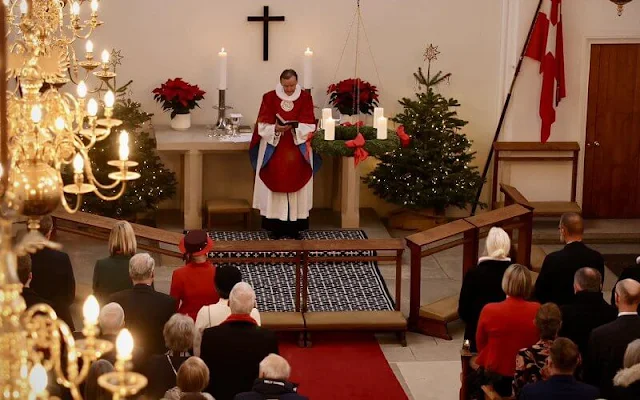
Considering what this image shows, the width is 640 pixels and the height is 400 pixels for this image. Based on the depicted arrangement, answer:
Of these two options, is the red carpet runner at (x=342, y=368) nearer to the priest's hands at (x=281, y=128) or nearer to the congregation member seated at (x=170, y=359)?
the priest's hands at (x=281, y=128)

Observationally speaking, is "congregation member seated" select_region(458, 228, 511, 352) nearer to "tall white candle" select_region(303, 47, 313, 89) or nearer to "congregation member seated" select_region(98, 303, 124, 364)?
"congregation member seated" select_region(98, 303, 124, 364)

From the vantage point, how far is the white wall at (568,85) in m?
15.6

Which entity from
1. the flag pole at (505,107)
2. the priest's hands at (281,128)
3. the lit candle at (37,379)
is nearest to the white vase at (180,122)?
the priest's hands at (281,128)

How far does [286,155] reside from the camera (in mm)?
14062

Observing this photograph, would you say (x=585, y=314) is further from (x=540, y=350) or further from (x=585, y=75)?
(x=585, y=75)

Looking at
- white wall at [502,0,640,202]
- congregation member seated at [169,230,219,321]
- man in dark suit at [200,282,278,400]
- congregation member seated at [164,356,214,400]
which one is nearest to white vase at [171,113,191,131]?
white wall at [502,0,640,202]

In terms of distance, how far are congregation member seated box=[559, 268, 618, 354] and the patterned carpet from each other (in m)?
3.77

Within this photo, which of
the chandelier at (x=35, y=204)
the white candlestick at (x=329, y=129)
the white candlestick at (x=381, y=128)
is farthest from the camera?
the white candlestick at (x=329, y=129)

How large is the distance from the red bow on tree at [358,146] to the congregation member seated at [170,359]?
3.86 m

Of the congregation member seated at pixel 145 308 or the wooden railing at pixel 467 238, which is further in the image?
the wooden railing at pixel 467 238

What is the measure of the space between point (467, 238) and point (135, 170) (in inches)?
176

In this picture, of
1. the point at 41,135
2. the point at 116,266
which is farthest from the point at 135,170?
the point at 41,135

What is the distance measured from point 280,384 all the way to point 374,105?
28.3ft

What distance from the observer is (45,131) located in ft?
19.9
